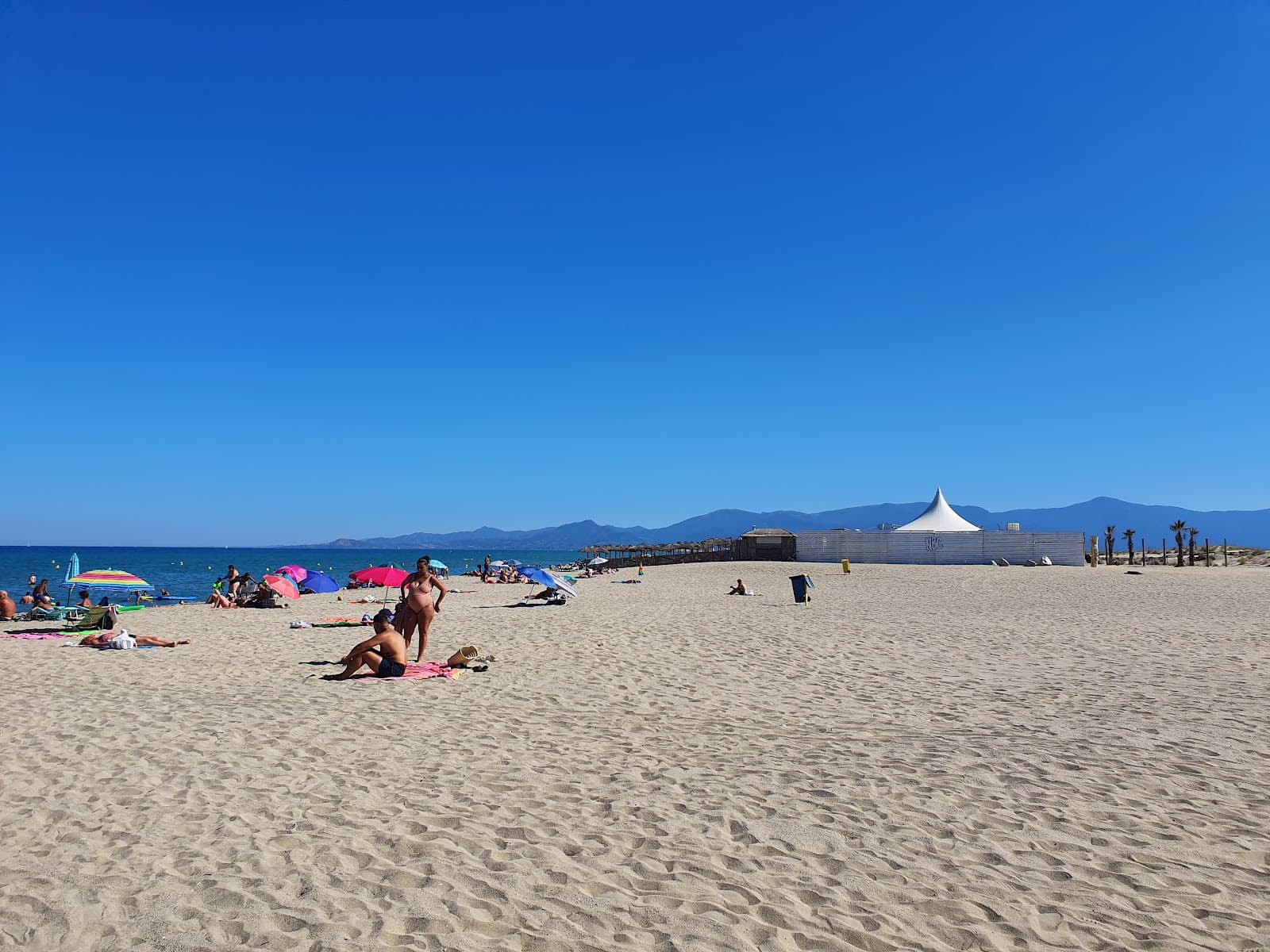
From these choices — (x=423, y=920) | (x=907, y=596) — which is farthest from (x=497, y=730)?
(x=907, y=596)

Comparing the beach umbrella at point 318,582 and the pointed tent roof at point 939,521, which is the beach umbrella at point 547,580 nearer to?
the beach umbrella at point 318,582

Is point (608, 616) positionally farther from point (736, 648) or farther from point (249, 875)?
point (249, 875)

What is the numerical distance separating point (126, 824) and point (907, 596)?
19.4 meters

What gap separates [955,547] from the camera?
38.6 metres

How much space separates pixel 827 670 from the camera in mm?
9594


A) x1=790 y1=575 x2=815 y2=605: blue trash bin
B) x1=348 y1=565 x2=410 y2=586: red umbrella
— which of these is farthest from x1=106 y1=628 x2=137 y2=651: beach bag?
x1=790 y1=575 x2=815 y2=605: blue trash bin

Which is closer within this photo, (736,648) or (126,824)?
(126,824)

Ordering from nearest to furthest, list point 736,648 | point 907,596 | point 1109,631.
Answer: point 736,648 < point 1109,631 < point 907,596

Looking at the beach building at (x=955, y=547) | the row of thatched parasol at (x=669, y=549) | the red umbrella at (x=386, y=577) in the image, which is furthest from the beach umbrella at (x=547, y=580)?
the row of thatched parasol at (x=669, y=549)

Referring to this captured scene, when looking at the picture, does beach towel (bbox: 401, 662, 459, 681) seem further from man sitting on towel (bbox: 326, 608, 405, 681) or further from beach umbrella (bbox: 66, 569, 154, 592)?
beach umbrella (bbox: 66, 569, 154, 592)

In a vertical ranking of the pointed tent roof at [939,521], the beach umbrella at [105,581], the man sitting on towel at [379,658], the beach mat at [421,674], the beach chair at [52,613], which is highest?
the pointed tent roof at [939,521]

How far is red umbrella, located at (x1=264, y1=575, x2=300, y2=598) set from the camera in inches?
693

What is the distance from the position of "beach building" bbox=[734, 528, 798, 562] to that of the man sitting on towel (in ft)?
115

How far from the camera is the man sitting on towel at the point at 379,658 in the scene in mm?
9055
